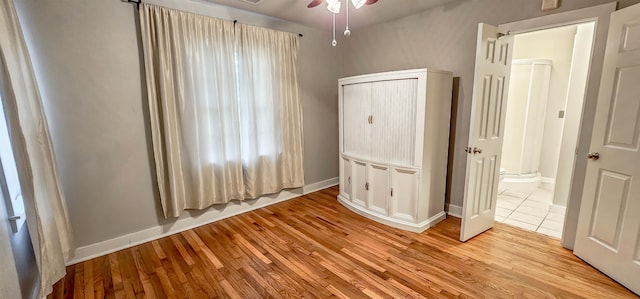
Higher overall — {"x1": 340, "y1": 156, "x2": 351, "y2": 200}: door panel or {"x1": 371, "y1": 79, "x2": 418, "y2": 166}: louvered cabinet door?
{"x1": 371, "y1": 79, "x2": 418, "y2": 166}: louvered cabinet door

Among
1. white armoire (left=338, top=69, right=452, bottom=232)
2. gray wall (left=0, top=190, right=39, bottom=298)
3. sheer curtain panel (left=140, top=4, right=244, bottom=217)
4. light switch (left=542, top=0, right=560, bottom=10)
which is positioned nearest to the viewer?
gray wall (left=0, top=190, right=39, bottom=298)

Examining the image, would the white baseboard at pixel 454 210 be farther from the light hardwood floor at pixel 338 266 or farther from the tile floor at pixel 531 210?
the tile floor at pixel 531 210

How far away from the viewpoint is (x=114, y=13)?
7.49 ft

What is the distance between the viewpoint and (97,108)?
2287mm

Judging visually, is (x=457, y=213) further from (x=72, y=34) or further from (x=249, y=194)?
(x=72, y=34)

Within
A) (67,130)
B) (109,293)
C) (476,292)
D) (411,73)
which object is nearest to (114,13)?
(67,130)

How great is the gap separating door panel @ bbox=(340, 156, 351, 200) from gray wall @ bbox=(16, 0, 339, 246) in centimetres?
221

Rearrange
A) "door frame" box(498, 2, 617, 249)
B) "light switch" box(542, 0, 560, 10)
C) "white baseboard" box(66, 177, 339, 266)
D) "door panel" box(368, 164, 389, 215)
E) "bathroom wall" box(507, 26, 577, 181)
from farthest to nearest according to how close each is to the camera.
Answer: "bathroom wall" box(507, 26, 577, 181) → "door panel" box(368, 164, 389, 215) → "white baseboard" box(66, 177, 339, 266) → "light switch" box(542, 0, 560, 10) → "door frame" box(498, 2, 617, 249)

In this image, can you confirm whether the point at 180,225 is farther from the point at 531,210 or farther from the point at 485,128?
the point at 531,210

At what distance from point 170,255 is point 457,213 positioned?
3.18m

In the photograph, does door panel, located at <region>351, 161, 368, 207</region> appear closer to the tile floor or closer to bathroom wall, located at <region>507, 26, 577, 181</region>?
the tile floor

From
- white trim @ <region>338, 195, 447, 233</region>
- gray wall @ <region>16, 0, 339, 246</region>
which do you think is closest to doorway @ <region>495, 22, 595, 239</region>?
white trim @ <region>338, 195, 447, 233</region>

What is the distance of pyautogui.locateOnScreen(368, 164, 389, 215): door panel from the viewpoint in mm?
2971

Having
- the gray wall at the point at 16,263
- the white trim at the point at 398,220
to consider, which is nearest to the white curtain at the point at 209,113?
the gray wall at the point at 16,263
